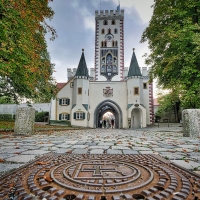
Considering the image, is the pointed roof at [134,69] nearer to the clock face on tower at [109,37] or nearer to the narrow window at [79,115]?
the narrow window at [79,115]

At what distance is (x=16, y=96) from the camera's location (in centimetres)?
1056

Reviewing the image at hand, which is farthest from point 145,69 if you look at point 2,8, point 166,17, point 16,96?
point 2,8

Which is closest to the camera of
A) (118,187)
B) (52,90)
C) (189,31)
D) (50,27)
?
(118,187)

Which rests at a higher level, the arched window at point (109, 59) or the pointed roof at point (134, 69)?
the arched window at point (109, 59)

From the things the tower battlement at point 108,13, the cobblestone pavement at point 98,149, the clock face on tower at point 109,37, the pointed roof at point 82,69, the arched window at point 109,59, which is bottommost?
the cobblestone pavement at point 98,149

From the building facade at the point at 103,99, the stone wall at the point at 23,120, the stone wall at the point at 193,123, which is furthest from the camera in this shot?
the building facade at the point at 103,99

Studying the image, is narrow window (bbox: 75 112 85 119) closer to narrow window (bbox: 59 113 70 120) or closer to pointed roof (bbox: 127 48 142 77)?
narrow window (bbox: 59 113 70 120)

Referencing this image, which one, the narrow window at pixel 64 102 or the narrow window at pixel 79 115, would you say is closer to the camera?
the narrow window at pixel 79 115

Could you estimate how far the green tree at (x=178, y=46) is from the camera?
338 inches

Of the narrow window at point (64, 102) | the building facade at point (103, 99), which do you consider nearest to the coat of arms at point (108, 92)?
the building facade at point (103, 99)

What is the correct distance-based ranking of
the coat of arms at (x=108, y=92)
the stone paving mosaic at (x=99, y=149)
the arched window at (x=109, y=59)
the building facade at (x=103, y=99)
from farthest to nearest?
the arched window at (x=109, y=59)
the coat of arms at (x=108, y=92)
the building facade at (x=103, y=99)
the stone paving mosaic at (x=99, y=149)

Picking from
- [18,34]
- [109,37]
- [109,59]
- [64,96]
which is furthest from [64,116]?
[18,34]

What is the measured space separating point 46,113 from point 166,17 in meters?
20.1

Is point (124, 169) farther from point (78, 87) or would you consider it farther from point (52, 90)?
point (78, 87)
